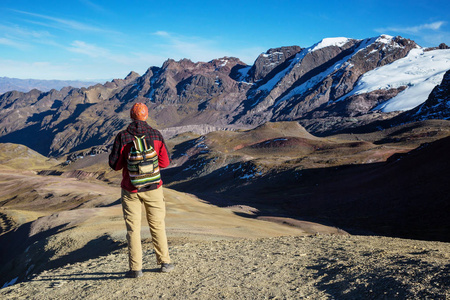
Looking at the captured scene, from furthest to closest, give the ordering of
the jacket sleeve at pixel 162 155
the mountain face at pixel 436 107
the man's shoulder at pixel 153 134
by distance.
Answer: the mountain face at pixel 436 107 < the jacket sleeve at pixel 162 155 < the man's shoulder at pixel 153 134

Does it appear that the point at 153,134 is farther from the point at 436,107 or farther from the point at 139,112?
the point at 436,107

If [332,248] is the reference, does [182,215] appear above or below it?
below

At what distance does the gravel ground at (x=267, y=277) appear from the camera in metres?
6.10

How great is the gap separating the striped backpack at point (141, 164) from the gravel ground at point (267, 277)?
2.25 meters

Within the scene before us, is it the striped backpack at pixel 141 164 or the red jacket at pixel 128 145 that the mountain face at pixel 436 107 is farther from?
the striped backpack at pixel 141 164

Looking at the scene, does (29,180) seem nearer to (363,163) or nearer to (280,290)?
(363,163)

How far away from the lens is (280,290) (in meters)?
6.50

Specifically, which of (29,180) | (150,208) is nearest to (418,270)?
(150,208)

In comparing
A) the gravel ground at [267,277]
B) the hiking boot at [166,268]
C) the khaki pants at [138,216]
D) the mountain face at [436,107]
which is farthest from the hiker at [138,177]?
the mountain face at [436,107]

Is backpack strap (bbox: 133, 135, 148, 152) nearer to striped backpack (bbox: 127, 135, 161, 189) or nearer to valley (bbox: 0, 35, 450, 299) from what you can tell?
striped backpack (bbox: 127, 135, 161, 189)

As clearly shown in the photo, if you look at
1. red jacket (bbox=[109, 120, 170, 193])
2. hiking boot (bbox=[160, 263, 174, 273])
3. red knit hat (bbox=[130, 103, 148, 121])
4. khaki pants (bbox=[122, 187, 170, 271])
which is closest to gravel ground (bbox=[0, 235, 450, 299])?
hiking boot (bbox=[160, 263, 174, 273])

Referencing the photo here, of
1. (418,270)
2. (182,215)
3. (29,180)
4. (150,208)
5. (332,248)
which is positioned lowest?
(29,180)

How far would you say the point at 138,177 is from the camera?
7430 millimetres

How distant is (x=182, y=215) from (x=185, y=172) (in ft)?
236
